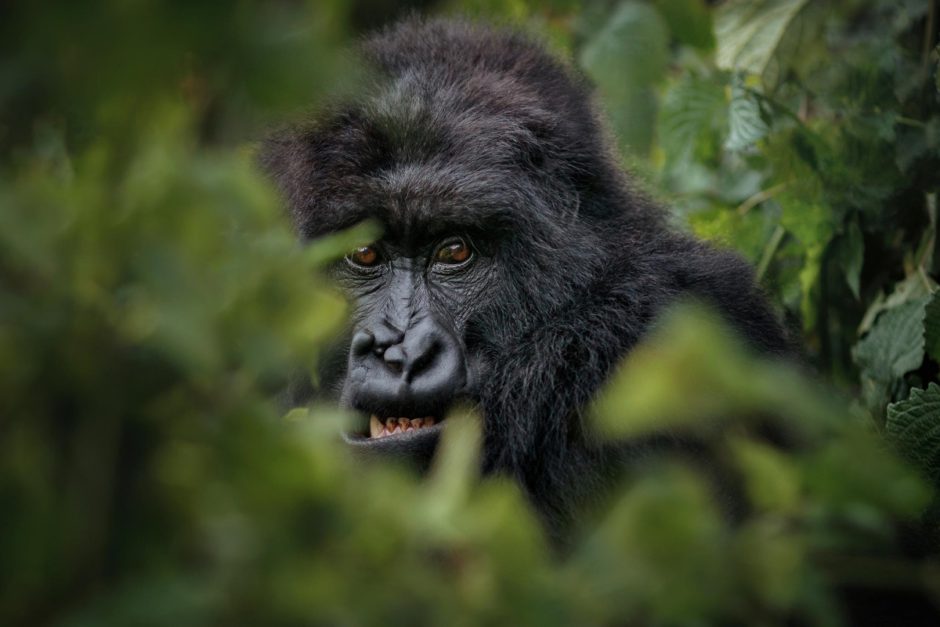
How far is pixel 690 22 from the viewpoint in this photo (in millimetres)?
4176

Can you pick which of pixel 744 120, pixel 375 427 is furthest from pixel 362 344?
pixel 744 120

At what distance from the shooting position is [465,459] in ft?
3.38

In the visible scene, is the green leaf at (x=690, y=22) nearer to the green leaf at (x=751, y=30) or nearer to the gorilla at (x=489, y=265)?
the green leaf at (x=751, y=30)

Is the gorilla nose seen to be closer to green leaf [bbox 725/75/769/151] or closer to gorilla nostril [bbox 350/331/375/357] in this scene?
gorilla nostril [bbox 350/331/375/357]

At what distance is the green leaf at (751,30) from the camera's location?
13.1ft

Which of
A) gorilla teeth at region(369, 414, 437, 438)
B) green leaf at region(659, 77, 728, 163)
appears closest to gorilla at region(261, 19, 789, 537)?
gorilla teeth at region(369, 414, 437, 438)

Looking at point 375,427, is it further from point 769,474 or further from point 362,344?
point 769,474

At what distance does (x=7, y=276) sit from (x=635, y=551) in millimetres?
623

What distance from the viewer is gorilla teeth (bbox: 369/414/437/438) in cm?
282

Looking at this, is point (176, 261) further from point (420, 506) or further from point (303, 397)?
point (303, 397)

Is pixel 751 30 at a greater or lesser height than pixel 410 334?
greater

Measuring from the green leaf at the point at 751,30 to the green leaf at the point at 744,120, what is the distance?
0.52 m

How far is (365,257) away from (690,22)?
1775 millimetres

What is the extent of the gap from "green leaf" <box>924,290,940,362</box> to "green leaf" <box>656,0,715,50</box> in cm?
150
